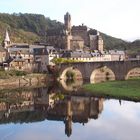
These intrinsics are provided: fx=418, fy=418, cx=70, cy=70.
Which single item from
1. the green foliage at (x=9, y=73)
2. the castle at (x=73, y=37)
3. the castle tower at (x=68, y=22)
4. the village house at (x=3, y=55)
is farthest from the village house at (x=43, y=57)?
the castle tower at (x=68, y=22)

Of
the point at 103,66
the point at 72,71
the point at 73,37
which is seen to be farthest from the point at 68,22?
the point at 103,66

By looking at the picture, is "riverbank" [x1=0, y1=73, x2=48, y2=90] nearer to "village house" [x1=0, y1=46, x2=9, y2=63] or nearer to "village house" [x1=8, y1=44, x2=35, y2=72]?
"village house" [x1=8, y1=44, x2=35, y2=72]

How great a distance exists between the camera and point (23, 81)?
9406cm

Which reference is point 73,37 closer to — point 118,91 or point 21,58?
point 21,58

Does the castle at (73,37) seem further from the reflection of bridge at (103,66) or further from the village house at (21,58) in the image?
the reflection of bridge at (103,66)

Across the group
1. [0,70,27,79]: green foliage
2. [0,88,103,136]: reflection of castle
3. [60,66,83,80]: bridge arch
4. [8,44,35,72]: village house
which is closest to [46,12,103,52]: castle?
[8,44,35,72]: village house

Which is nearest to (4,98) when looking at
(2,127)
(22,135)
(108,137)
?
(2,127)

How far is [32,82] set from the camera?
96625 mm

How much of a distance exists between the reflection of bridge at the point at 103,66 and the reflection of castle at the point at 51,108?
24.8 metres

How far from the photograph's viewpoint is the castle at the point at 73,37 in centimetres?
16225

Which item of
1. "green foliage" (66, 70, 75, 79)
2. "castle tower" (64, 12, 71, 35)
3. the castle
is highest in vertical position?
"castle tower" (64, 12, 71, 35)

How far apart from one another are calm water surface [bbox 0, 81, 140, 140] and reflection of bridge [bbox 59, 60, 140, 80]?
25.1 metres

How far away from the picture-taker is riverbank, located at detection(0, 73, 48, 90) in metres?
88.2

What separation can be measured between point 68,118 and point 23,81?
47.3 meters
